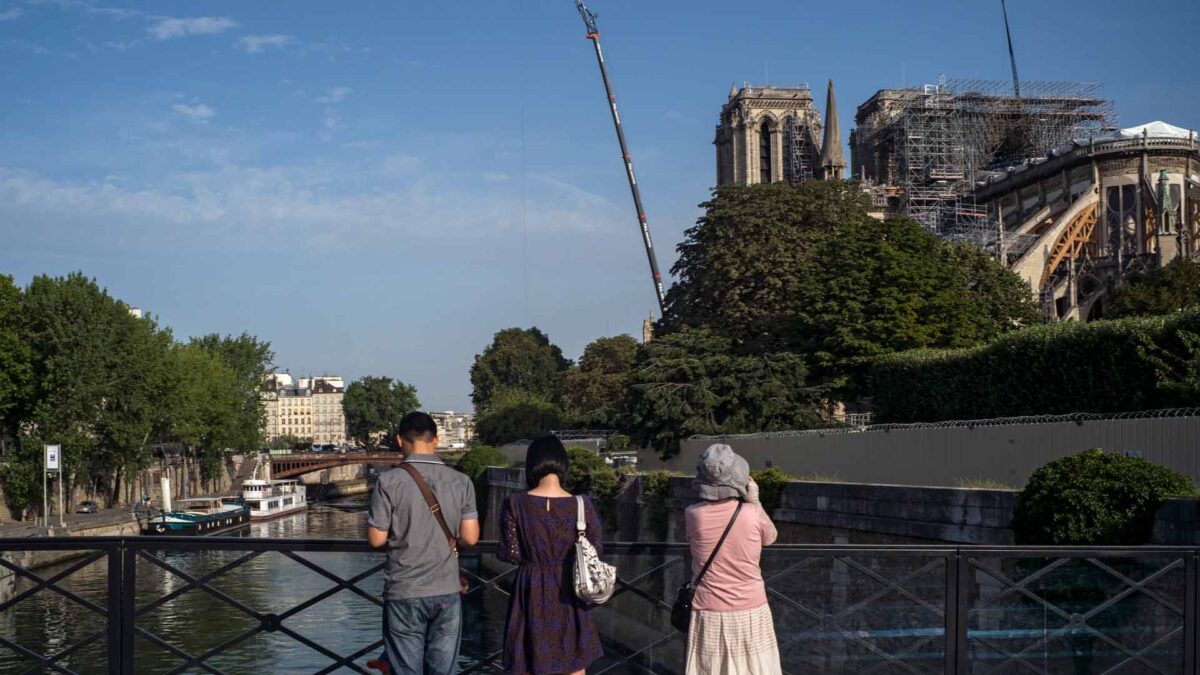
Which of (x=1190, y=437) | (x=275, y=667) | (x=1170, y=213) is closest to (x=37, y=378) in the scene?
(x=275, y=667)

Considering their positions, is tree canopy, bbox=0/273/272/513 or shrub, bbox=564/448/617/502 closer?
shrub, bbox=564/448/617/502

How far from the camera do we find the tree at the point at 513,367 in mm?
117000

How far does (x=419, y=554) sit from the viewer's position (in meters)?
6.48

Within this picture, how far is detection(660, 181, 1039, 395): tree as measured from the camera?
42062 millimetres

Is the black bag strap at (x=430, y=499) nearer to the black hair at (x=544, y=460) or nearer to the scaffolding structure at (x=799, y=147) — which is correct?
the black hair at (x=544, y=460)

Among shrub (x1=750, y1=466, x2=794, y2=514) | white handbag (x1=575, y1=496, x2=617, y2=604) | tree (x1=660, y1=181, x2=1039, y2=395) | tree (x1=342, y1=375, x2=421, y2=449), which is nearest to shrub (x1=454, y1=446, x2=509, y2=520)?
tree (x1=660, y1=181, x2=1039, y2=395)

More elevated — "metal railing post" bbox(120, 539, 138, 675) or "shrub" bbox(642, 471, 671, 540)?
"metal railing post" bbox(120, 539, 138, 675)

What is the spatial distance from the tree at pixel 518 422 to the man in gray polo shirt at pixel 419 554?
74.9m

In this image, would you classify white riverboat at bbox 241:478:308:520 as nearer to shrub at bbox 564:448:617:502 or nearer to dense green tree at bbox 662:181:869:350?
dense green tree at bbox 662:181:869:350

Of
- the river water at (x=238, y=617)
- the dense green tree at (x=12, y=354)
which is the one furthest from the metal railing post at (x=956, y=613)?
the dense green tree at (x=12, y=354)

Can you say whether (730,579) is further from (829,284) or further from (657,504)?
(829,284)

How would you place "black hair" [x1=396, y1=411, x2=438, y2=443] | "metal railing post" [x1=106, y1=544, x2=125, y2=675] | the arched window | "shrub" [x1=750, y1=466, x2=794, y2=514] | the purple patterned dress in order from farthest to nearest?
the arched window
"shrub" [x1=750, y1=466, x2=794, y2=514]
"metal railing post" [x1=106, y1=544, x2=125, y2=675]
"black hair" [x1=396, y1=411, x2=438, y2=443]
the purple patterned dress

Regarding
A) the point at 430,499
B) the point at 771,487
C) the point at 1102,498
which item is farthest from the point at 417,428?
the point at 771,487

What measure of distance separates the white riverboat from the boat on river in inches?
87.5
